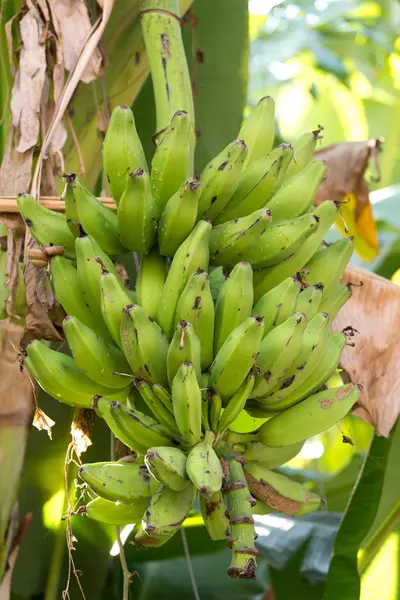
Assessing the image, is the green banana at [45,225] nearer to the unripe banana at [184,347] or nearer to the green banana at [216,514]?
the unripe banana at [184,347]

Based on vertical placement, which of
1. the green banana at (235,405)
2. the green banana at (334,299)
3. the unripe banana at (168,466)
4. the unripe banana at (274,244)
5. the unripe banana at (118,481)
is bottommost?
the unripe banana at (118,481)

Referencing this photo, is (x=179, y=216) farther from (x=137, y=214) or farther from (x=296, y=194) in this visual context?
(x=296, y=194)

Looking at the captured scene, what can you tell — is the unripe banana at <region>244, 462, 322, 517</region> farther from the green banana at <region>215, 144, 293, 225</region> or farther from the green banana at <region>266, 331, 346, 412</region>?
the green banana at <region>215, 144, 293, 225</region>

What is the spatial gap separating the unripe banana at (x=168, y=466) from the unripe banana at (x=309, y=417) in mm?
156

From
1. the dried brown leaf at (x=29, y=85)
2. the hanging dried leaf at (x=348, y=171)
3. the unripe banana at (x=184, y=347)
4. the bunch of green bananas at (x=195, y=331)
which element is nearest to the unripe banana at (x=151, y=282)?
the bunch of green bananas at (x=195, y=331)

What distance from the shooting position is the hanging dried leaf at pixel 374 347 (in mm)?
1143

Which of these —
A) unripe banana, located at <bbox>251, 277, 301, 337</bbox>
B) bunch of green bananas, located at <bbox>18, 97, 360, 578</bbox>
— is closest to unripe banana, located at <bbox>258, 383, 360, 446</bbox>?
bunch of green bananas, located at <bbox>18, 97, 360, 578</bbox>

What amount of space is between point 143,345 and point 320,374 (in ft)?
0.86

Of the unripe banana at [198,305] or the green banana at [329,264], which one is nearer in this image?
the unripe banana at [198,305]

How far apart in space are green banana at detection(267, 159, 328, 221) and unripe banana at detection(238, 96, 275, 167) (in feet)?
0.35

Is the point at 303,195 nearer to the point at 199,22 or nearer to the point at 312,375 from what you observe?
the point at 312,375

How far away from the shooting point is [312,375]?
94 centimetres

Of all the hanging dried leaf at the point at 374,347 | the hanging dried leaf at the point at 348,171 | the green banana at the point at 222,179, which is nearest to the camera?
the green banana at the point at 222,179

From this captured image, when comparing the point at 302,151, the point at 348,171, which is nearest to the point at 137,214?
the point at 302,151
